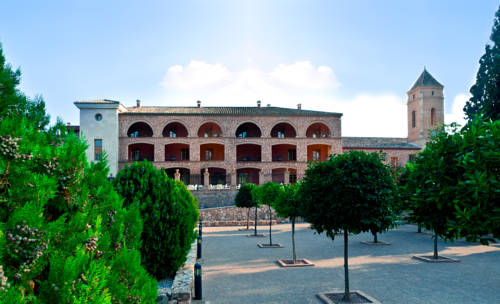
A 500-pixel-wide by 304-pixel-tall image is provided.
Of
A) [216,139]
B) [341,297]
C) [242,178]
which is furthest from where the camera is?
A: [242,178]

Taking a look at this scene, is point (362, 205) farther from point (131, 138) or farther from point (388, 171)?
point (131, 138)

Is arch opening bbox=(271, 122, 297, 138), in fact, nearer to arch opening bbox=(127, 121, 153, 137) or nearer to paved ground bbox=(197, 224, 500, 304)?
arch opening bbox=(127, 121, 153, 137)

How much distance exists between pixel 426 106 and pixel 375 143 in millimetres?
11964


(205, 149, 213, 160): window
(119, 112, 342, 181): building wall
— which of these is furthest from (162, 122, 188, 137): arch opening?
(205, 149, 213, 160): window

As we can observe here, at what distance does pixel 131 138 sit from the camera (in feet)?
129

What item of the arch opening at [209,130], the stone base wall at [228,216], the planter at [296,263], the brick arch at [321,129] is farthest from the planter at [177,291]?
the arch opening at [209,130]

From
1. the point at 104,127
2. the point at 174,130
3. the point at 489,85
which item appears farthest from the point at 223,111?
the point at 489,85

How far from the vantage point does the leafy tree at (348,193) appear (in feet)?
24.2

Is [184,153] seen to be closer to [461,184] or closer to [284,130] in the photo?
[284,130]

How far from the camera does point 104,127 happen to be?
38.4 metres

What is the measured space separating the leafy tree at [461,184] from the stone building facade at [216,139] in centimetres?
3210

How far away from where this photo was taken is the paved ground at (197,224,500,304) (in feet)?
27.2

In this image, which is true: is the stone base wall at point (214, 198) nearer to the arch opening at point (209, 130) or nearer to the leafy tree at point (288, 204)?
the arch opening at point (209, 130)

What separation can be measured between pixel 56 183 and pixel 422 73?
6273 cm
